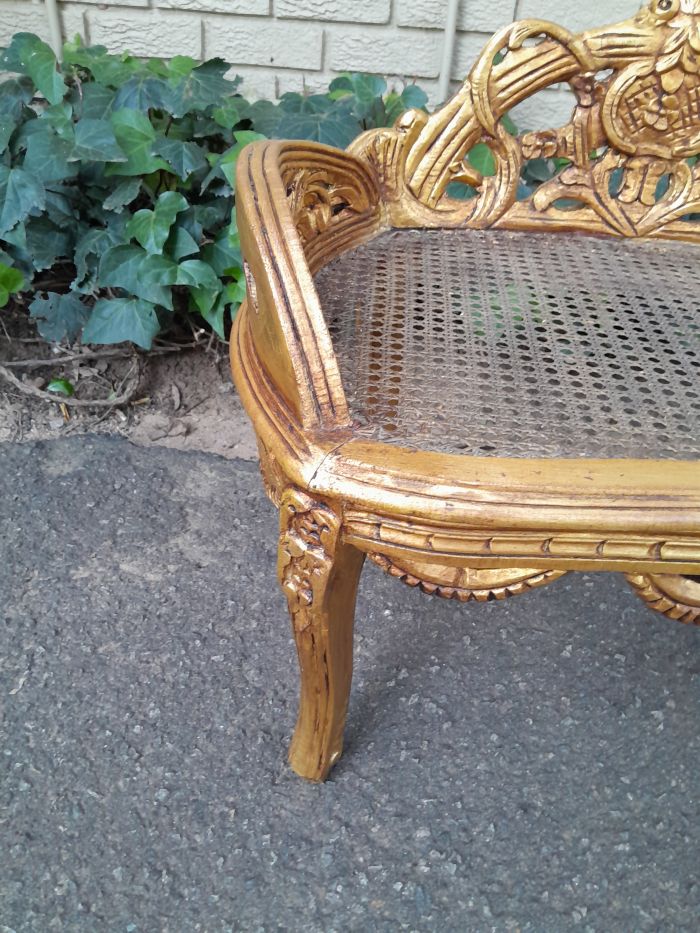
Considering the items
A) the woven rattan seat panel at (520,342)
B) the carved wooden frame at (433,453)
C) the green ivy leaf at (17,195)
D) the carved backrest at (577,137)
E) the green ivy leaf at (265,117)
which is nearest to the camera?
the carved wooden frame at (433,453)

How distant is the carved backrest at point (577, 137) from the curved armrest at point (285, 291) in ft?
0.82

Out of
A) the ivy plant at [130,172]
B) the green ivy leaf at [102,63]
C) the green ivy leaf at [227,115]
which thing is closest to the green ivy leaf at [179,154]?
the ivy plant at [130,172]

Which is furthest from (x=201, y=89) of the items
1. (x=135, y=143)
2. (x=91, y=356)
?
(x=91, y=356)

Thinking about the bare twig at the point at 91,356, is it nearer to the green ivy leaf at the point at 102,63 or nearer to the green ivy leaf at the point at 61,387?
the green ivy leaf at the point at 61,387

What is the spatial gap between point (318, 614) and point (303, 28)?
1714 millimetres

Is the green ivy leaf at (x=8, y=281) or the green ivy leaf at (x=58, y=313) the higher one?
the green ivy leaf at (x=8, y=281)

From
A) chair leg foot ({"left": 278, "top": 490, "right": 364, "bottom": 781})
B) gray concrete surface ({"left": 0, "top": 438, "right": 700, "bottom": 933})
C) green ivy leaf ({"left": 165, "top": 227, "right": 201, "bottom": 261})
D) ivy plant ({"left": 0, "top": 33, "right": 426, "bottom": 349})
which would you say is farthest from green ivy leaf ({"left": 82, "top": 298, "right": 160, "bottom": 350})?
chair leg foot ({"left": 278, "top": 490, "right": 364, "bottom": 781})

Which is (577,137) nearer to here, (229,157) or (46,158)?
(229,157)

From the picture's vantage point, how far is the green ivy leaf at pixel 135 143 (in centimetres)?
157

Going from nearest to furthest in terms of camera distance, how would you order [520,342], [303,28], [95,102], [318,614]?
[318,614] → [520,342] → [95,102] → [303,28]

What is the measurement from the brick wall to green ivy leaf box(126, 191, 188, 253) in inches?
25.5

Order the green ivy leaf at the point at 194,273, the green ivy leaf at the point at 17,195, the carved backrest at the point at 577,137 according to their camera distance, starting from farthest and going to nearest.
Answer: the green ivy leaf at the point at 194,273
the green ivy leaf at the point at 17,195
the carved backrest at the point at 577,137

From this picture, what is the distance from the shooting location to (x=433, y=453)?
0.69m

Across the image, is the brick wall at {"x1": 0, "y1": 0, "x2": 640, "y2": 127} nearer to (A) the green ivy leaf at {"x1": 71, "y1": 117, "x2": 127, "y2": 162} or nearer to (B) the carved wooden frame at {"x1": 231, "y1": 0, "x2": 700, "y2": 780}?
(A) the green ivy leaf at {"x1": 71, "y1": 117, "x2": 127, "y2": 162}
